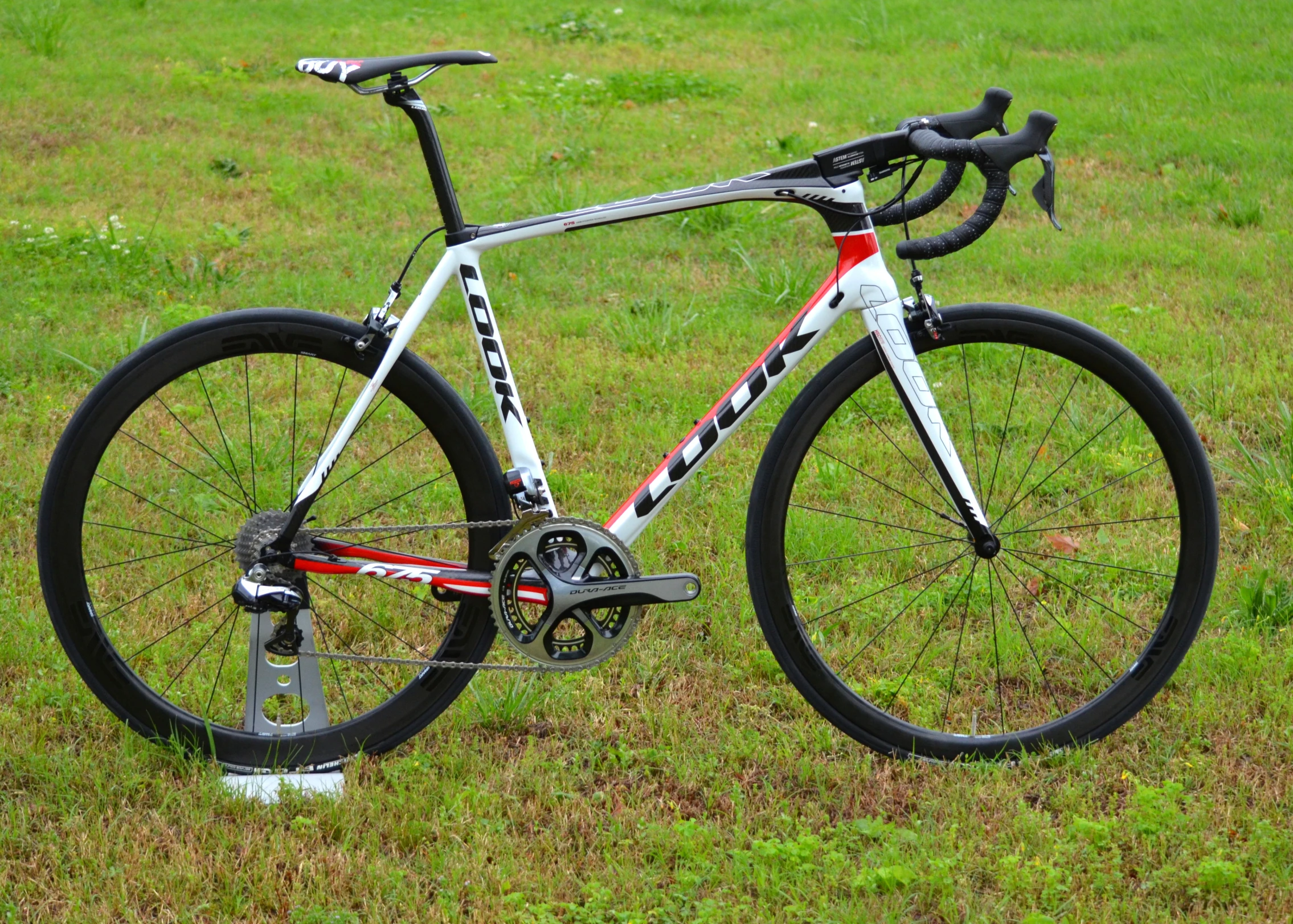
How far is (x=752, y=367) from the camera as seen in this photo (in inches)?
103

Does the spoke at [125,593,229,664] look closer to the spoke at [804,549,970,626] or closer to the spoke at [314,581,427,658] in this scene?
the spoke at [314,581,427,658]

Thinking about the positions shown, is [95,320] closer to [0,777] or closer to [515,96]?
[0,777]

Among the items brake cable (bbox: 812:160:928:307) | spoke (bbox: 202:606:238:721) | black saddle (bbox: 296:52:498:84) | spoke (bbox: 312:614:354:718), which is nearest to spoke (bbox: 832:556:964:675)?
brake cable (bbox: 812:160:928:307)

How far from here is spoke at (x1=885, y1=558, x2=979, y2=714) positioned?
9.89ft

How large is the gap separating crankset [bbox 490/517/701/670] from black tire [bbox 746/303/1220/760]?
28cm

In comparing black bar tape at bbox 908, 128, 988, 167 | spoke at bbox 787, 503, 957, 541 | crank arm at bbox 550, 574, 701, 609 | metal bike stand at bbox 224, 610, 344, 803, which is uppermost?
black bar tape at bbox 908, 128, 988, 167

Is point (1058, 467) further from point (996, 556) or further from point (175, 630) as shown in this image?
point (175, 630)

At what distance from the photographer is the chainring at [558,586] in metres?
2.59

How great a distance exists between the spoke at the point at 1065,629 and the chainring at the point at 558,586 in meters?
1.15

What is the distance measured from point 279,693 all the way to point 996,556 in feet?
6.19

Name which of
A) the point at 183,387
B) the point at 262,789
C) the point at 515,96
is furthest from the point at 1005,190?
the point at 515,96

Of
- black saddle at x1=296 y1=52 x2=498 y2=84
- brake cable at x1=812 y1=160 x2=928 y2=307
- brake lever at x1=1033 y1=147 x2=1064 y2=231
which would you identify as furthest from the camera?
brake cable at x1=812 y1=160 x2=928 y2=307

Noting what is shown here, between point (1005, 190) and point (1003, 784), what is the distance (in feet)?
4.38

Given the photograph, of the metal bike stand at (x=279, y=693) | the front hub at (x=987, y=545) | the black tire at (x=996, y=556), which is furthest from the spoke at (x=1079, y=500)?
the metal bike stand at (x=279, y=693)
